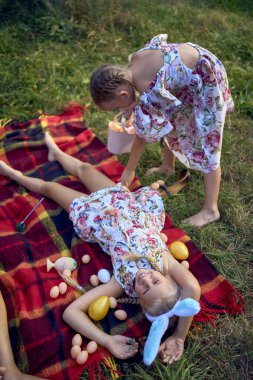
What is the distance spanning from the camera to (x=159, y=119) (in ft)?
8.04

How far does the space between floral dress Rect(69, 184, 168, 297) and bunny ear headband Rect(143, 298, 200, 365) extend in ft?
1.24

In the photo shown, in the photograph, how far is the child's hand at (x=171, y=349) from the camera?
6.98ft

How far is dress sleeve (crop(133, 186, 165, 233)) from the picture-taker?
2633mm

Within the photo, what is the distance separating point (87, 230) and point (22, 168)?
919mm

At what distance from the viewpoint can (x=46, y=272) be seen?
8.20 ft

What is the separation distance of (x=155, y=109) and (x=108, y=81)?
0.32 m

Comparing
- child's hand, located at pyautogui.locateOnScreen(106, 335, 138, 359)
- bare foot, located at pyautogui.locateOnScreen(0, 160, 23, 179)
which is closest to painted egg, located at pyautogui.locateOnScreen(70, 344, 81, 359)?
child's hand, located at pyautogui.locateOnScreen(106, 335, 138, 359)

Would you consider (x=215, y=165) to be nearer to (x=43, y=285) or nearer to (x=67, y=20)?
(x=43, y=285)

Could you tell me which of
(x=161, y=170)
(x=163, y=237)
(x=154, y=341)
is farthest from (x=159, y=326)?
(x=161, y=170)

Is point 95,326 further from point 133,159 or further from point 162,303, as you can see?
point 133,159

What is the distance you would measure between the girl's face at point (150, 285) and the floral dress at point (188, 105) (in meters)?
0.83

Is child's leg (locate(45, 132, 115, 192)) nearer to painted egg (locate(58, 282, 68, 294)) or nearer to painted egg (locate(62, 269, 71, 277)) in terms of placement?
painted egg (locate(62, 269, 71, 277))

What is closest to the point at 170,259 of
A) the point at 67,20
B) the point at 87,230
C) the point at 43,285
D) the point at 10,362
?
the point at 87,230

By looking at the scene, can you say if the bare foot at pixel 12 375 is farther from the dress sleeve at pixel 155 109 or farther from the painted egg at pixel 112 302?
the dress sleeve at pixel 155 109
